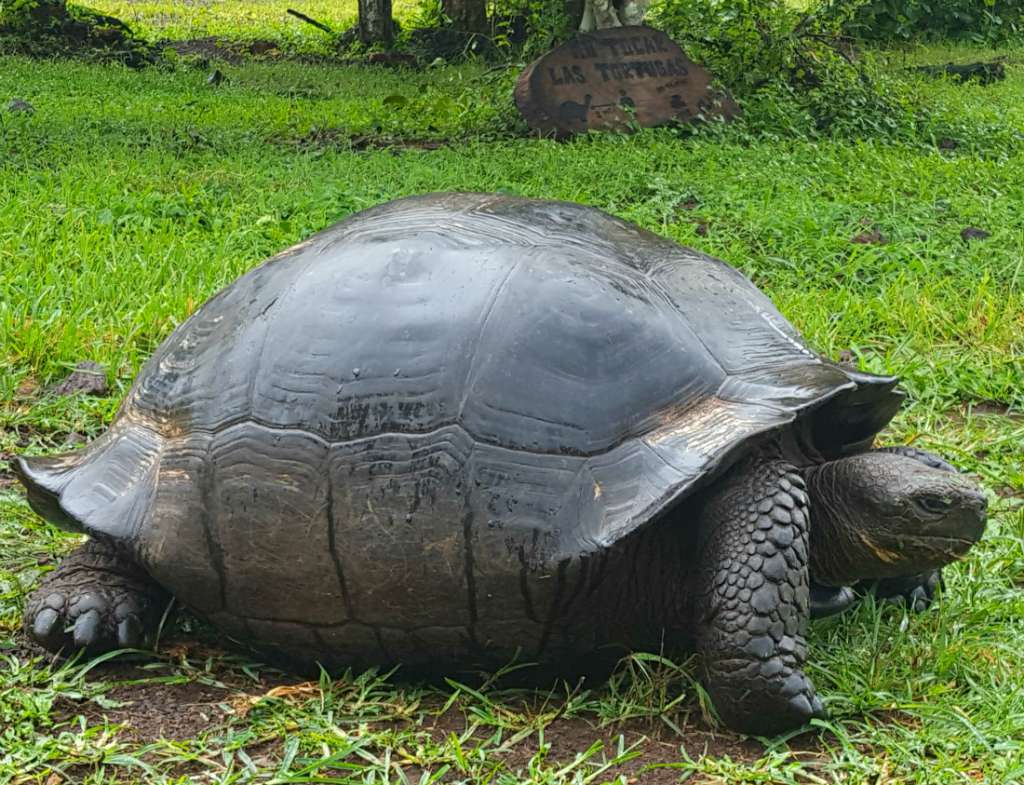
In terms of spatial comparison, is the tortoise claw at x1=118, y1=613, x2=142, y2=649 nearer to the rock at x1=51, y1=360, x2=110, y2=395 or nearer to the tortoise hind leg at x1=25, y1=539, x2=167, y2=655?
the tortoise hind leg at x1=25, y1=539, x2=167, y2=655

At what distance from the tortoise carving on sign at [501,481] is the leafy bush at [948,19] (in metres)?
10.4

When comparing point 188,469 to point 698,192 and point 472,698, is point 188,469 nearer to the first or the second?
point 472,698

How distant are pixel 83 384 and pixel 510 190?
109 inches

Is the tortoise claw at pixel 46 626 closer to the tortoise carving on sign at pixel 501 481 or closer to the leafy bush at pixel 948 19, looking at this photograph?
the tortoise carving on sign at pixel 501 481

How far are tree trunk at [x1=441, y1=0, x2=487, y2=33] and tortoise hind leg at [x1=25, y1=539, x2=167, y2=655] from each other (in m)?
11.0

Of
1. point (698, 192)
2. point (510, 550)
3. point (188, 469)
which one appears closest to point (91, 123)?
point (698, 192)

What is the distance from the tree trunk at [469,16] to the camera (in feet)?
43.2

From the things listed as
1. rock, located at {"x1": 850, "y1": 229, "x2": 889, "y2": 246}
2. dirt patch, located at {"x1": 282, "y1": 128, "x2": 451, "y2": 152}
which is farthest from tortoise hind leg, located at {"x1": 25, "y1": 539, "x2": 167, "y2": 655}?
dirt patch, located at {"x1": 282, "y1": 128, "x2": 451, "y2": 152}

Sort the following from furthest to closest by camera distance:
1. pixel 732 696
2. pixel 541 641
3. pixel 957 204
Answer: pixel 957 204
pixel 541 641
pixel 732 696

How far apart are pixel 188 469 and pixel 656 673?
3.37 ft

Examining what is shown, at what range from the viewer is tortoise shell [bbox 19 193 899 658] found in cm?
242

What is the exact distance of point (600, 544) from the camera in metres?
2.36

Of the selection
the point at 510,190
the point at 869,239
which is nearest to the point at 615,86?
the point at 510,190

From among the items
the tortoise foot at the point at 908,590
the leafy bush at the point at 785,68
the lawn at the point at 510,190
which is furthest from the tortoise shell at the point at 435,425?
the leafy bush at the point at 785,68
